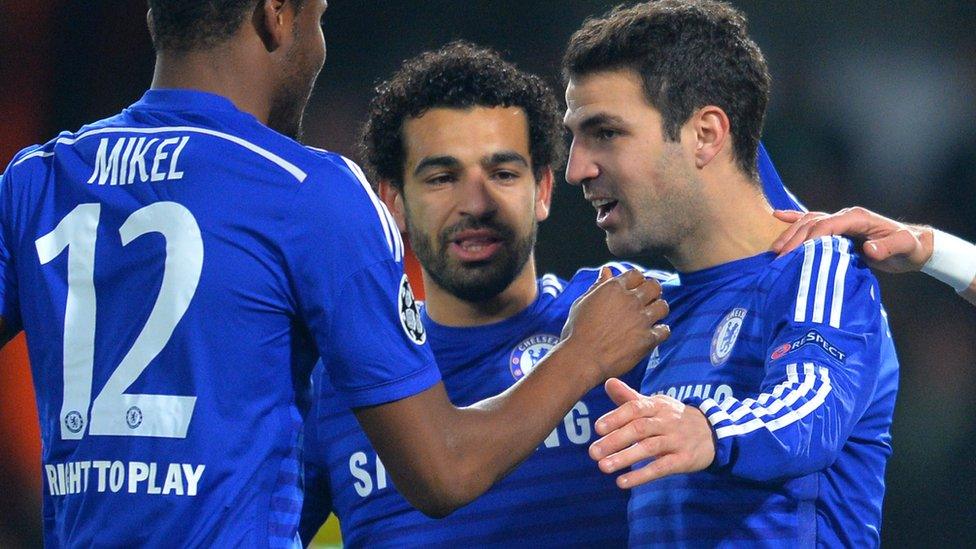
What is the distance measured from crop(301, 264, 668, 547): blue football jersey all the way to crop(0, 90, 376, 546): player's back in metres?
0.84

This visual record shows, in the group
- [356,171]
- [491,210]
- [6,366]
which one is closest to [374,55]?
[6,366]

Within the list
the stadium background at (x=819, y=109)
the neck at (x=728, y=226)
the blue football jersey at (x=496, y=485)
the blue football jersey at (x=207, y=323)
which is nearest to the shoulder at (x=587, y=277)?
the blue football jersey at (x=496, y=485)

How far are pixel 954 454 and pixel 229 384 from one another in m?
4.55

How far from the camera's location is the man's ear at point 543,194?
10.0 ft

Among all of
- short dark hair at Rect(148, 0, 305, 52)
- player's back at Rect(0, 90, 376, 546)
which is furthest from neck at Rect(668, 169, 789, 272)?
short dark hair at Rect(148, 0, 305, 52)

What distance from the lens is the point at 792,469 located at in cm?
187

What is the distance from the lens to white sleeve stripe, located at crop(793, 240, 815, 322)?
2039mm

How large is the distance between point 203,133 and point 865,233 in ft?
4.36

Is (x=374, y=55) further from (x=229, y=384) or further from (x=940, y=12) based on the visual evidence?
(x=229, y=384)

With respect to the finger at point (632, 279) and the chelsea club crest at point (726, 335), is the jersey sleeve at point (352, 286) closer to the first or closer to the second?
the finger at point (632, 279)

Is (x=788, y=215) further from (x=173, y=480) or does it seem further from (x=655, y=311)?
(x=173, y=480)

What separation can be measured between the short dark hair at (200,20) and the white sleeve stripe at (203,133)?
15cm

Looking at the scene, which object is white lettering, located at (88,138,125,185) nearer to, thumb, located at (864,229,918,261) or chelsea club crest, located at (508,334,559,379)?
chelsea club crest, located at (508,334,559,379)

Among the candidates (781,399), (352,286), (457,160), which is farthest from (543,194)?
(352,286)
